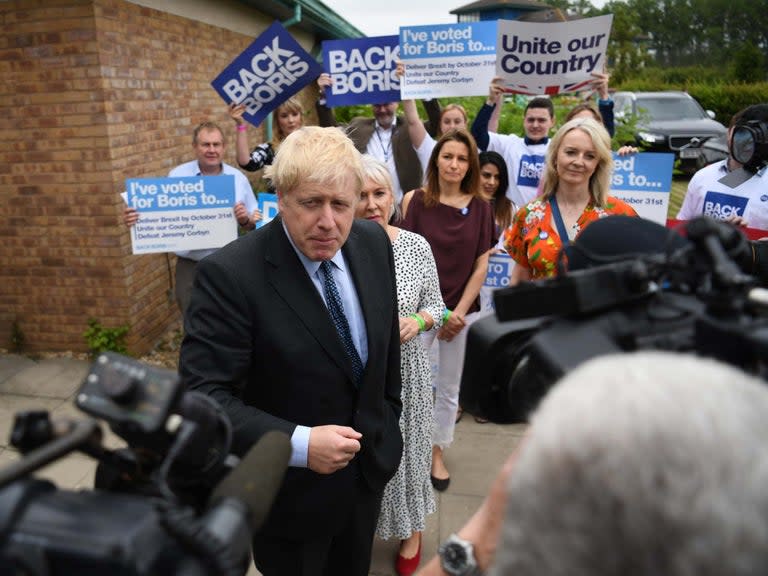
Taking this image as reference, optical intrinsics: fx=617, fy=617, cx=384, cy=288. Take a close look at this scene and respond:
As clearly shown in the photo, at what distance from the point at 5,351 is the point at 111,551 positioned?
5.01 meters

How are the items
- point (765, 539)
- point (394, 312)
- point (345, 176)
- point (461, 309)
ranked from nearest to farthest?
point (765, 539) < point (345, 176) < point (394, 312) < point (461, 309)

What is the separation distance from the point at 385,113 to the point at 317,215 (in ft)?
11.6

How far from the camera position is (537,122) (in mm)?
4820

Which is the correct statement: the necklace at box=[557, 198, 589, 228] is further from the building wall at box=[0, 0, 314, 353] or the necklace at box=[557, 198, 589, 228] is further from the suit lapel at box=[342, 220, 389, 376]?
the building wall at box=[0, 0, 314, 353]

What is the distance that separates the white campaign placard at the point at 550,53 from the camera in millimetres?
4363

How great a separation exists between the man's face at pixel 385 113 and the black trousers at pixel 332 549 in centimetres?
361

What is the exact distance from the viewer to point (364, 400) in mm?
1924

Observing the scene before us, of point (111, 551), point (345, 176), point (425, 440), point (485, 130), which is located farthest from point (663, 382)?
point (485, 130)

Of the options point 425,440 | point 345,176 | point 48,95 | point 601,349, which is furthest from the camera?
point 48,95

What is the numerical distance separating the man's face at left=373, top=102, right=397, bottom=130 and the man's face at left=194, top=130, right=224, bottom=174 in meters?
1.42

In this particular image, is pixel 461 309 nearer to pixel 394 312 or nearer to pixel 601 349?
pixel 394 312

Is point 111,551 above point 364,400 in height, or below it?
Result: above

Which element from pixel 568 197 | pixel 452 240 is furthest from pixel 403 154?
pixel 568 197

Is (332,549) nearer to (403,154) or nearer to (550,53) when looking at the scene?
(403,154)
